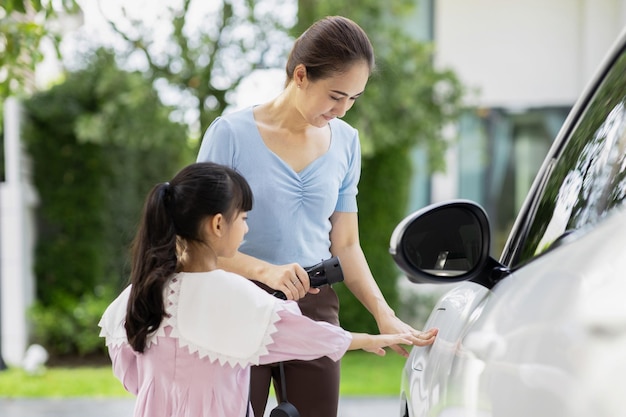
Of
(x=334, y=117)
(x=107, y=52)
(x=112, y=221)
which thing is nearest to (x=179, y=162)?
(x=112, y=221)

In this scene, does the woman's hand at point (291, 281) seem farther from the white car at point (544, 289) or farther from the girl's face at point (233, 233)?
the white car at point (544, 289)

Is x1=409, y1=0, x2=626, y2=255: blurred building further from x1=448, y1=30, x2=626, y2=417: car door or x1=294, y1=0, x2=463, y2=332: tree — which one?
x1=448, y1=30, x2=626, y2=417: car door

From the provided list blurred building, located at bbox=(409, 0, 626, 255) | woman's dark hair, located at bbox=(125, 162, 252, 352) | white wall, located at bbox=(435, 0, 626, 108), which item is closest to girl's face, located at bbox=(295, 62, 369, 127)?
woman's dark hair, located at bbox=(125, 162, 252, 352)

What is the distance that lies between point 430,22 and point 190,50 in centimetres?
361

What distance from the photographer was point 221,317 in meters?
2.37

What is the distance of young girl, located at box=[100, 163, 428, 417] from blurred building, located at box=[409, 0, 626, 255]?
914cm

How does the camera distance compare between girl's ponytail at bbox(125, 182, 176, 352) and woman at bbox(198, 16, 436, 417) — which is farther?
woman at bbox(198, 16, 436, 417)

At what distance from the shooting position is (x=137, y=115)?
923 cm

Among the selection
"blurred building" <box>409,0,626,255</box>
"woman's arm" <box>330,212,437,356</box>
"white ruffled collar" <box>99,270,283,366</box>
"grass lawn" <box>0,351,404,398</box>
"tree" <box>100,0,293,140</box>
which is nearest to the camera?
"white ruffled collar" <box>99,270,283,366</box>

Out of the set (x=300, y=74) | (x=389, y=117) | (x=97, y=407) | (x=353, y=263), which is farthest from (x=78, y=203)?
(x=300, y=74)

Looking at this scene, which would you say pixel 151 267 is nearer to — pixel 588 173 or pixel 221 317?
pixel 221 317

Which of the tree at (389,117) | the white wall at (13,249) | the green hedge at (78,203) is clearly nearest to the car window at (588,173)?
the tree at (389,117)

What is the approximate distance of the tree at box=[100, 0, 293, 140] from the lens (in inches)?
362

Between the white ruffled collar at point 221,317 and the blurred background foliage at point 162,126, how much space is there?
6.44m
